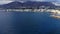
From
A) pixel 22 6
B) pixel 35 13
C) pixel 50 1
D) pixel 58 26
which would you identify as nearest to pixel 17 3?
pixel 22 6

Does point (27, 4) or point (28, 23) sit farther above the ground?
point (27, 4)

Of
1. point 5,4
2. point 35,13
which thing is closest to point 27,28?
point 35,13

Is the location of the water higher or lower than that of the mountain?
lower

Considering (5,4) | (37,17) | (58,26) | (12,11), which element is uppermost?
(5,4)

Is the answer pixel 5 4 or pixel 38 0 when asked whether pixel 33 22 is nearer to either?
pixel 38 0

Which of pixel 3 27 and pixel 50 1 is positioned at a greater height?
pixel 50 1

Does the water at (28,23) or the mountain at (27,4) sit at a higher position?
the mountain at (27,4)
